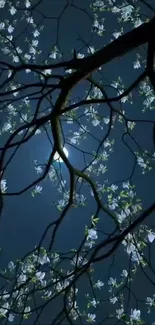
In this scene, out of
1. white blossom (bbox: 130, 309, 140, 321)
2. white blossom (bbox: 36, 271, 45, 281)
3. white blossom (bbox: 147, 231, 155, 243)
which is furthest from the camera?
white blossom (bbox: 36, 271, 45, 281)

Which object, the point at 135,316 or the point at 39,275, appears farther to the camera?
the point at 39,275

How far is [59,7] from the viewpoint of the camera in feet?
36.2

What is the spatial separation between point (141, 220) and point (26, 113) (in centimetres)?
425

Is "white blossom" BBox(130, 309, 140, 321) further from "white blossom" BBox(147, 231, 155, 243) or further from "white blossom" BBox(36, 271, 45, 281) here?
"white blossom" BBox(36, 271, 45, 281)

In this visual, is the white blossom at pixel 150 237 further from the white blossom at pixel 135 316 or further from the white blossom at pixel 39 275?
the white blossom at pixel 39 275

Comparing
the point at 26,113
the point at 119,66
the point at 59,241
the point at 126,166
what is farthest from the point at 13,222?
the point at 26,113

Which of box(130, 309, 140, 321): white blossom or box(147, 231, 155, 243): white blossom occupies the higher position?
box(147, 231, 155, 243): white blossom

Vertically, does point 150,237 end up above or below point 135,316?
above

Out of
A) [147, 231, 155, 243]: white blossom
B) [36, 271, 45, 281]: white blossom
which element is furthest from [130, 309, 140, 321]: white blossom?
[36, 271, 45, 281]: white blossom

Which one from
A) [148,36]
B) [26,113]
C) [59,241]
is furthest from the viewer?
[59,241]

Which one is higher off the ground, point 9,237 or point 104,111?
point 104,111

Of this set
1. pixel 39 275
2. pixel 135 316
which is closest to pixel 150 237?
pixel 135 316

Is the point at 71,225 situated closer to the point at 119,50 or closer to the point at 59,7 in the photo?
the point at 59,7

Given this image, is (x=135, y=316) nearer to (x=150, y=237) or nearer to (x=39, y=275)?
(x=150, y=237)
